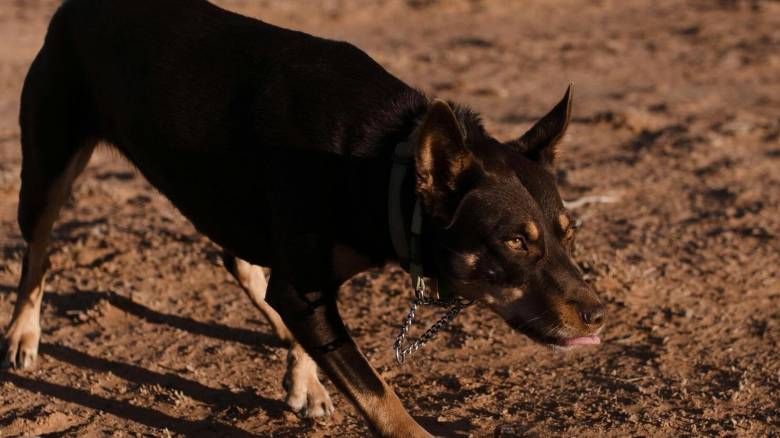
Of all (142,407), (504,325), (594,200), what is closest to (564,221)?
(504,325)

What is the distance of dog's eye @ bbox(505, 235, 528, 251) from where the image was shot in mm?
4316

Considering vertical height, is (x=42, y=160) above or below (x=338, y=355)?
above

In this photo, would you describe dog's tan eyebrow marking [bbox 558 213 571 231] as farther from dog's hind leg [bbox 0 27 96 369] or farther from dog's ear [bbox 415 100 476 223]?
dog's hind leg [bbox 0 27 96 369]

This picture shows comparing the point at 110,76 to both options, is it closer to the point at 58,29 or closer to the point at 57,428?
the point at 58,29

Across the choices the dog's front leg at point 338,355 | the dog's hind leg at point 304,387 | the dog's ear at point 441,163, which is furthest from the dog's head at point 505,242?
the dog's hind leg at point 304,387

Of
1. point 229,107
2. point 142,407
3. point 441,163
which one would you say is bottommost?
point 142,407

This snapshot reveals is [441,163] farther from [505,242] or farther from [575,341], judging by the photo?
[575,341]

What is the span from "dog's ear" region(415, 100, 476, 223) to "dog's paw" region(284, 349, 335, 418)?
4.86 feet

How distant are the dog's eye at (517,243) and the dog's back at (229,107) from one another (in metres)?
0.56

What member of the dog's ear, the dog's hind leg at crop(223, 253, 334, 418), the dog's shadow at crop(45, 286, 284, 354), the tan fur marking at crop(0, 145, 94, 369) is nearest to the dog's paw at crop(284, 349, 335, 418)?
the dog's hind leg at crop(223, 253, 334, 418)

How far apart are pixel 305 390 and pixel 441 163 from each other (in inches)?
65.4

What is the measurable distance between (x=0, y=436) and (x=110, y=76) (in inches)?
73.1

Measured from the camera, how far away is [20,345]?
6.01 metres

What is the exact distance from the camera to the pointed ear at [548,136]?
186 inches
